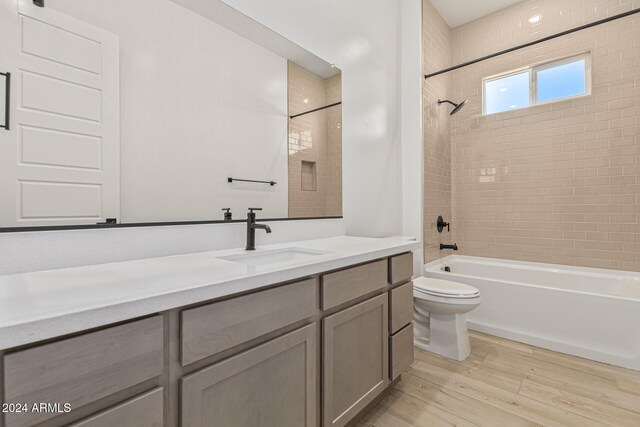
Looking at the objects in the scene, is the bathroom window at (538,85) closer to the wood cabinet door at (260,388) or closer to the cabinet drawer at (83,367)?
the wood cabinet door at (260,388)

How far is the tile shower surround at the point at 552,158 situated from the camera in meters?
2.70

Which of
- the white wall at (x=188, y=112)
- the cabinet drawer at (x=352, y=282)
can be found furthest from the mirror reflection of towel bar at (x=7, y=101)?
the cabinet drawer at (x=352, y=282)

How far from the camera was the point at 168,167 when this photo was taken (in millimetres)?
1248

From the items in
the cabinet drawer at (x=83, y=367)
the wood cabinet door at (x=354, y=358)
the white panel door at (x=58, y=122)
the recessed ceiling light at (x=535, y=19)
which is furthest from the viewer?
the recessed ceiling light at (x=535, y=19)

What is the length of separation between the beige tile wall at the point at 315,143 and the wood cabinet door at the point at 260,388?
2.84 feet

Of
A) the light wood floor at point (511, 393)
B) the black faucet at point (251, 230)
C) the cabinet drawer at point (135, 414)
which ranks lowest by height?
A: the light wood floor at point (511, 393)

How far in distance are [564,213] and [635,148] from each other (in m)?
0.74

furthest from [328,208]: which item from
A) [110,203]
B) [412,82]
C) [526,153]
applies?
[526,153]

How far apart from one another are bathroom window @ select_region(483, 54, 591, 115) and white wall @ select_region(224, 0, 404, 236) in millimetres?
1306

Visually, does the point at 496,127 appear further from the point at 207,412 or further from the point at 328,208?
the point at 207,412

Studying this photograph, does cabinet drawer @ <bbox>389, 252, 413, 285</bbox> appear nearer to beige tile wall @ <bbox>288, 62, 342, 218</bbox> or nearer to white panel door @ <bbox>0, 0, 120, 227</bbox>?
beige tile wall @ <bbox>288, 62, 342, 218</bbox>

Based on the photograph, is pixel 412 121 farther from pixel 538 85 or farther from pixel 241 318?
pixel 241 318

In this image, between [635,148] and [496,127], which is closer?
[635,148]

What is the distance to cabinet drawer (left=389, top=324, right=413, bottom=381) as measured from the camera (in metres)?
1.64
